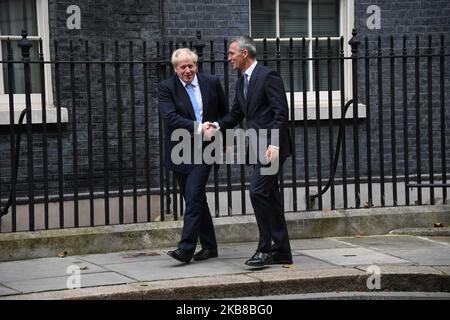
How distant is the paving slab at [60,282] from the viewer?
760 centimetres

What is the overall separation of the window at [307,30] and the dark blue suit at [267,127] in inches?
141

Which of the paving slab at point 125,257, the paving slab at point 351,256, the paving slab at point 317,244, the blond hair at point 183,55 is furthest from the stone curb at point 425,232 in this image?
the blond hair at point 183,55

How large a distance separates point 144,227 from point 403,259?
244 cm

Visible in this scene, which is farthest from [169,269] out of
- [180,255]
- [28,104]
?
[28,104]

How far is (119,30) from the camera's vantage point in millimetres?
11141

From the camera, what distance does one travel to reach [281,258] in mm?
8492

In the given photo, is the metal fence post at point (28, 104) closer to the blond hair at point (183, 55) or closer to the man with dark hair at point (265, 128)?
the blond hair at point (183, 55)

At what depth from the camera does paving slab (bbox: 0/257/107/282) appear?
8.12 m

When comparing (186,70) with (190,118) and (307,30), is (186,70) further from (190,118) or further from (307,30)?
(307,30)

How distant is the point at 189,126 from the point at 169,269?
1211 mm
